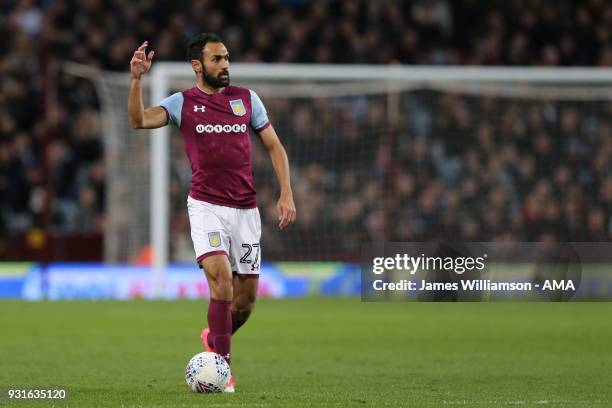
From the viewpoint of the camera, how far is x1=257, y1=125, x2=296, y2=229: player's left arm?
845 cm

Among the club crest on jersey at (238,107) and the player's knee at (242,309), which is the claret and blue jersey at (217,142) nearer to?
the club crest on jersey at (238,107)

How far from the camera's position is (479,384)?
9.08 meters

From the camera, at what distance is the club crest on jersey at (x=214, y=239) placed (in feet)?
27.8

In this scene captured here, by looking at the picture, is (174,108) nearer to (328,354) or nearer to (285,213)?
(285,213)

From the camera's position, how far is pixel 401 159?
21219 mm

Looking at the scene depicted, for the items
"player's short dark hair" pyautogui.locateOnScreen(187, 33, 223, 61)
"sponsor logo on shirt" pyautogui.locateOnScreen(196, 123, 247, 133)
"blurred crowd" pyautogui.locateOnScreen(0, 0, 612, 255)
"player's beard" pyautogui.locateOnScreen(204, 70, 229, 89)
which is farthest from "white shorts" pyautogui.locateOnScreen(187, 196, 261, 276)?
"blurred crowd" pyautogui.locateOnScreen(0, 0, 612, 255)

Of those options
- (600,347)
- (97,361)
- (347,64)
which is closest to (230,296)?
(97,361)

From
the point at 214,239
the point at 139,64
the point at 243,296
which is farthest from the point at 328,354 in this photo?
the point at 139,64

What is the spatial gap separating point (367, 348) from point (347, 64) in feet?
42.1

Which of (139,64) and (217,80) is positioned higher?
(139,64)

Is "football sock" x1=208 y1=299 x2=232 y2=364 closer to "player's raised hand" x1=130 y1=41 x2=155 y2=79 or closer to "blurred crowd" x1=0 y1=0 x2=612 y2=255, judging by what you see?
"player's raised hand" x1=130 y1=41 x2=155 y2=79

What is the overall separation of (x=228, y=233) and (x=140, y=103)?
99 centimetres

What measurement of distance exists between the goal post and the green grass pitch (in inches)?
82.9

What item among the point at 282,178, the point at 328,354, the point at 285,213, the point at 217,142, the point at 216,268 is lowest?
the point at 328,354
